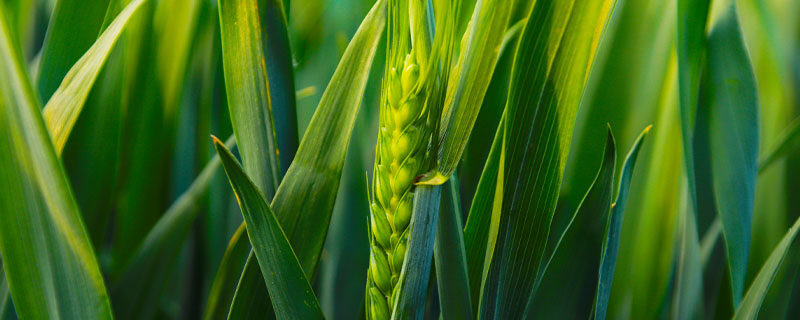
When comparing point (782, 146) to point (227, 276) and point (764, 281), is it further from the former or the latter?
point (227, 276)

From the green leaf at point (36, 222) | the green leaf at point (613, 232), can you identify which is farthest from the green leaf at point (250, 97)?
the green leaf at point (613, 232)

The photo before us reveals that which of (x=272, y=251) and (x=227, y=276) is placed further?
(x=227, y=276)

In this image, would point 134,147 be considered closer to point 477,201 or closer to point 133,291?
point 133,291

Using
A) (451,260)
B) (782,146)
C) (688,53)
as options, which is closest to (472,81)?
(451,260)

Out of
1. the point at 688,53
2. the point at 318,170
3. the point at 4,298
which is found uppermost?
the point at 688,53

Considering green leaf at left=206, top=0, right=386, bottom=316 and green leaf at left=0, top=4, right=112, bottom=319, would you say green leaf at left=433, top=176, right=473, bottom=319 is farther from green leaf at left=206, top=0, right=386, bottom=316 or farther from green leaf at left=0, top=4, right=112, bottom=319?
green leaf at left=0, top=4, right=112, bottom=319
